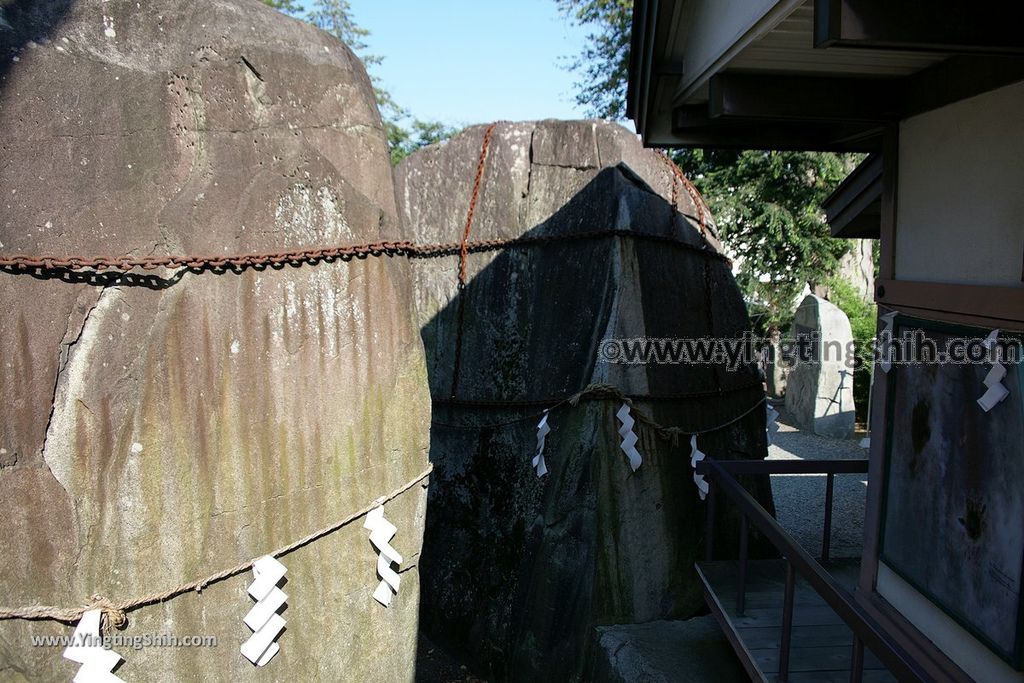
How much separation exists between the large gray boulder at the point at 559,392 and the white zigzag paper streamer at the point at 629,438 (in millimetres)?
79

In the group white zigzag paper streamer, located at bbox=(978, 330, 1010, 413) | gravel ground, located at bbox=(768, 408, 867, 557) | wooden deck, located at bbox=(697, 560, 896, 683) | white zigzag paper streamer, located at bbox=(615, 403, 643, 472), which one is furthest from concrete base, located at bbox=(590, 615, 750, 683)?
white zigzag paper streamer, located at bbox=(978, 330, 1010, 413)

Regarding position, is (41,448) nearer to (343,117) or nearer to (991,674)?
(343,117)

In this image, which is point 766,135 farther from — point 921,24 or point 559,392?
point 921,24

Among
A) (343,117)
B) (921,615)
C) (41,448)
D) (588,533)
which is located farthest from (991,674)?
(41,448)

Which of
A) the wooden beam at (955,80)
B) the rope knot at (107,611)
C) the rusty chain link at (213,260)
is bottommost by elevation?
the rope knot at (107,611)

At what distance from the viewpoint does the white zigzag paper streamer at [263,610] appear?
2271 millimetres

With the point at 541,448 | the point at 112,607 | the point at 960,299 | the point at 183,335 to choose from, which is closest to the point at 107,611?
the point at 112,607

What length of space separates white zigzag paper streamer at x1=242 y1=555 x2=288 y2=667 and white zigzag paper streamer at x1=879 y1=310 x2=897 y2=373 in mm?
2694

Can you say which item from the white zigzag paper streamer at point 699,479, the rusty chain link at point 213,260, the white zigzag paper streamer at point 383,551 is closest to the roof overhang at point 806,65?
the rusty chain link at point 213,260

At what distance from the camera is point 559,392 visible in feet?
15.8

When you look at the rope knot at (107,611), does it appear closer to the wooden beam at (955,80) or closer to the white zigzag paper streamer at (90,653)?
the white zigzag paper streamer at (90,653)

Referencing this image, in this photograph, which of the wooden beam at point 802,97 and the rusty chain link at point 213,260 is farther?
the wooden beam at point 802,97

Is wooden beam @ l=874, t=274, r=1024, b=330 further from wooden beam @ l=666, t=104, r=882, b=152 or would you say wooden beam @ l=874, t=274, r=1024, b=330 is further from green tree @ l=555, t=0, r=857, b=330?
green tree @ l=555, t=0, r=857, b=330

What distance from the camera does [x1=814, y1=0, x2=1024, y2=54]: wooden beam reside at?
79.5 inches
